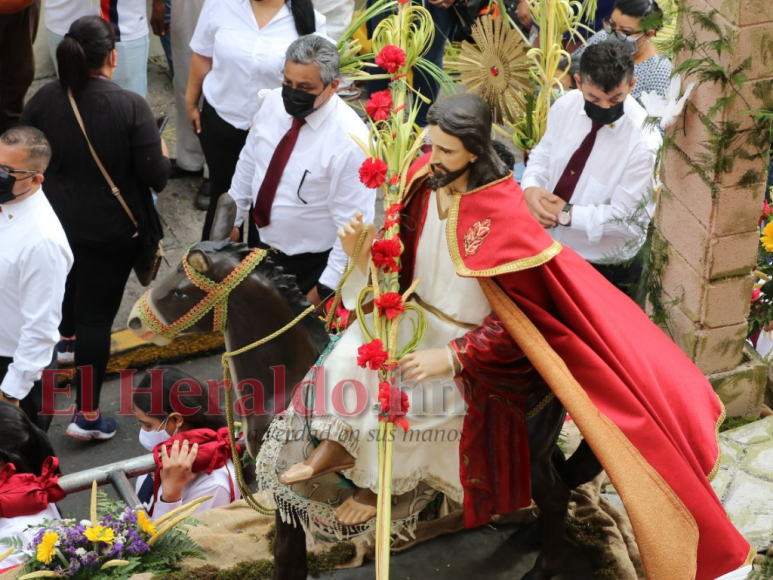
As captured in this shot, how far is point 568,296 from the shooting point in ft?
14.5

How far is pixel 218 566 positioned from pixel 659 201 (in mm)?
2969

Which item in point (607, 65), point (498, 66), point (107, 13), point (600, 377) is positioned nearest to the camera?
point (600, 377)

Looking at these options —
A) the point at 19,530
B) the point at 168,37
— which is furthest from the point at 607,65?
the point at 168,37

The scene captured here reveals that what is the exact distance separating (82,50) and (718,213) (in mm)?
3452

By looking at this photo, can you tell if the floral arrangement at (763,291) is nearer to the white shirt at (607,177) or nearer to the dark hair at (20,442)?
the white shirt at (607,177)

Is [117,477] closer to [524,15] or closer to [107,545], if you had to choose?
[107,545]

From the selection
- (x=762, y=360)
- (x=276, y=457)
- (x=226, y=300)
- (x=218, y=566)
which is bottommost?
(x=218, y=566)

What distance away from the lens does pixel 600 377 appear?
4.38 metres

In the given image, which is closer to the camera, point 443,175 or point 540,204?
point 443,175

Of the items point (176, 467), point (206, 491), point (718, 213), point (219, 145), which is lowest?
point (206, 491)

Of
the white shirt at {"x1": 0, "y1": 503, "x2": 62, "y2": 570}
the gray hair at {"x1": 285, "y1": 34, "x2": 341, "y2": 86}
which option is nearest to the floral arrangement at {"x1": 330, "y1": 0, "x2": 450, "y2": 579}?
the gray hair at {"x1": 285, "y1": 34, "x2": 341, "y2": 86}

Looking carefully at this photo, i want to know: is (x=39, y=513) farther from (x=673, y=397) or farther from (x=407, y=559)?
(x=673, y=397)

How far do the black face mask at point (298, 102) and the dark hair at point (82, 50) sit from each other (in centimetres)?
103

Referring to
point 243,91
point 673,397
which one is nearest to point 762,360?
point 673,397
